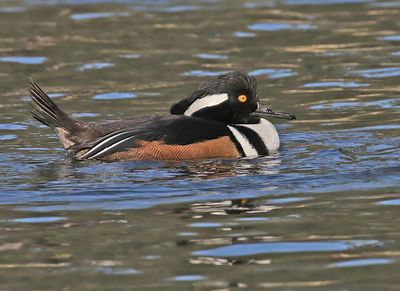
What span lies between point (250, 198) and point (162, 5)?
11.4m

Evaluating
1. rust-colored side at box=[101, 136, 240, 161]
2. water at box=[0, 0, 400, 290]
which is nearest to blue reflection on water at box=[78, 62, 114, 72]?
water at box=[0, 0, 400, 290]

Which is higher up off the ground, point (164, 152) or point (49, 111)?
point (49, 111)

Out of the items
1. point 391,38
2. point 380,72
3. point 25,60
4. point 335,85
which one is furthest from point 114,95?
point 391,38

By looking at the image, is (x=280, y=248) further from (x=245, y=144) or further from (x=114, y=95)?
(x=114, y=95)

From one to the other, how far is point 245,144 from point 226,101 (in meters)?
0.52

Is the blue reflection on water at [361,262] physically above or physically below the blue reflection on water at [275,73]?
below

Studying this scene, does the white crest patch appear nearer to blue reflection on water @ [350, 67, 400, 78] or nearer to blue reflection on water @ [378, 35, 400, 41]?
blue reflection on water @ [350, 67, 400, 78]

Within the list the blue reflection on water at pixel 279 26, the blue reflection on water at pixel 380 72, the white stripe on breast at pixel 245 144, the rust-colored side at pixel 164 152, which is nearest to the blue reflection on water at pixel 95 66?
the blue reflection on water at pixel 279 26

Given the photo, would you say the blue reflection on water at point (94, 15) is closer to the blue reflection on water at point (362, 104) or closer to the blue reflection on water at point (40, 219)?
the blue reflection on water at point (362, 104)

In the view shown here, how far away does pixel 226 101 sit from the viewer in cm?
1129

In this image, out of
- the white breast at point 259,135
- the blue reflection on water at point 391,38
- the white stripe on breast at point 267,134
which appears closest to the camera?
the white breast at point 259,135

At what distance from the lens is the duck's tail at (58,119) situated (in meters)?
10.9

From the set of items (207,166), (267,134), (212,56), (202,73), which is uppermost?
(212,56)

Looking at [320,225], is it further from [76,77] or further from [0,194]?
[76,77]
